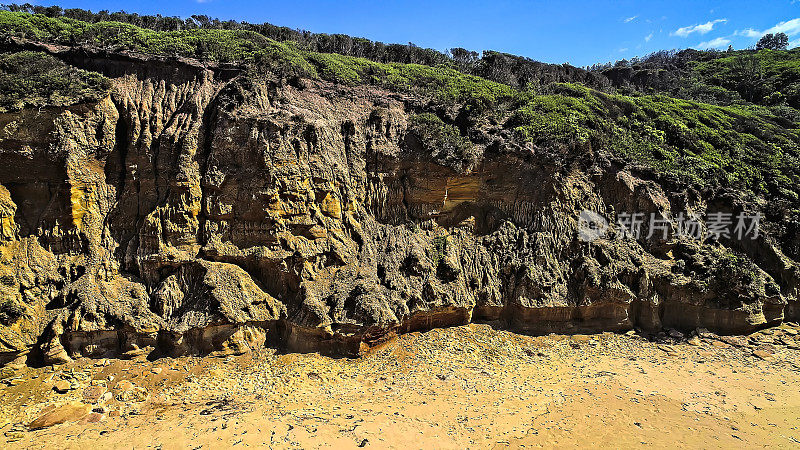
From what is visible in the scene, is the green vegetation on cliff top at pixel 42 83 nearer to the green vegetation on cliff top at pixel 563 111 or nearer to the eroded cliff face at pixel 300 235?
the eroded cliff face at pixel 300 235

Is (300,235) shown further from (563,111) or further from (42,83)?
(563,111)

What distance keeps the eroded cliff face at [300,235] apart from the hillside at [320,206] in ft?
0.22

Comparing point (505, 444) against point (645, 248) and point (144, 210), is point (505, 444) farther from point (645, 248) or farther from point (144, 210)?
point (144, 210)

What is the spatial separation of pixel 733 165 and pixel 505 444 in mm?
19318

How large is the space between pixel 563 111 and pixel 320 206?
13845mm

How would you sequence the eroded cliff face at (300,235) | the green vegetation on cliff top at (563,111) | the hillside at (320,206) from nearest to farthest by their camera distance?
the eroded cliff face at (300,235), the hillside at (320,206), the green vegetation on cliff top at (563,111)

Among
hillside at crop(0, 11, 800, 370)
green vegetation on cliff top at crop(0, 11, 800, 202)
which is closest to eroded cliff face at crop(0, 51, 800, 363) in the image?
hillside at crop(0, 11, 800, 370)

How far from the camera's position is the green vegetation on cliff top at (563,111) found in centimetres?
1669

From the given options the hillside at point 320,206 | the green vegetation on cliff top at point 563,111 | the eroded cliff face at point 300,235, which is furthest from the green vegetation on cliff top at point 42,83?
the green vegetation on cliff top at point 563,111

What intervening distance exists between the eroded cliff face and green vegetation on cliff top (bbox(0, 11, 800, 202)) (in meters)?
1.28

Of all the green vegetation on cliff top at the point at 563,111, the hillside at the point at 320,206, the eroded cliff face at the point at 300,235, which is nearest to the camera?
the eroded cliff face at the point at 300,235

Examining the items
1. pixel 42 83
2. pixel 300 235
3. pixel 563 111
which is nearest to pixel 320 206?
pixel 300 235

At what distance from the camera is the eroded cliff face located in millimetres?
12516

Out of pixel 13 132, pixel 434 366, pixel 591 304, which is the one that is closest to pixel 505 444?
pixel 434 366
